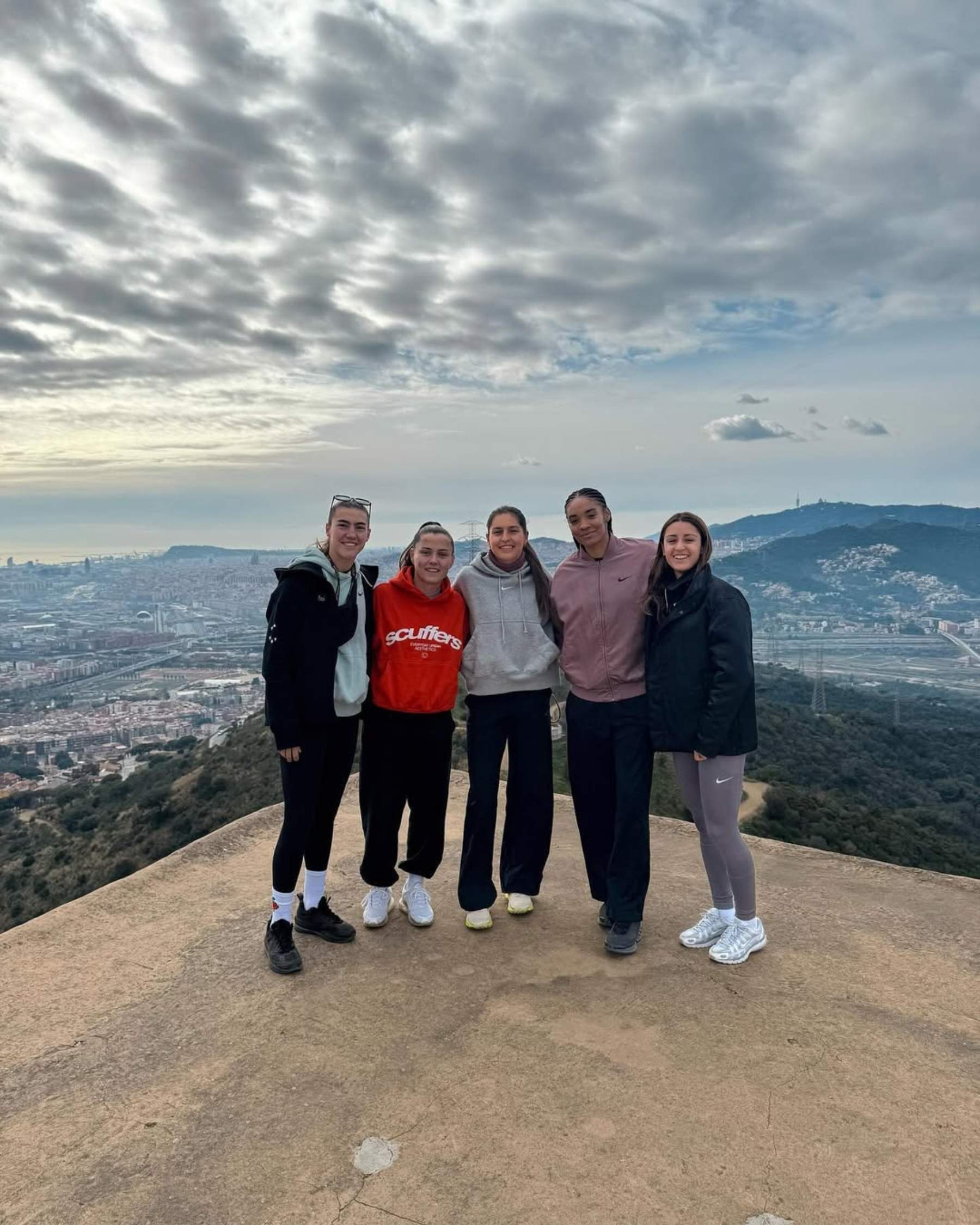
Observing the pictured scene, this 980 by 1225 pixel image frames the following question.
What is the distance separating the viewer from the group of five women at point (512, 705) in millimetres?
3271

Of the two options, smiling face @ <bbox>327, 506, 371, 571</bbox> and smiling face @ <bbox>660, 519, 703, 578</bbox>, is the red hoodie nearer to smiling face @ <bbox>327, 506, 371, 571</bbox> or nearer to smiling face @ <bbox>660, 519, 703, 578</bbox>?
smiling face @ <bbox>327, 506, 371, 571</bbox>

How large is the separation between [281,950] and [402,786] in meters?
0.87

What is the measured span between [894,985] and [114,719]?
4993 centimetres

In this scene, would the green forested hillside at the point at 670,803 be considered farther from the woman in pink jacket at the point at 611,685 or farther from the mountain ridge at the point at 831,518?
the mountain ridge at the point at 831,518

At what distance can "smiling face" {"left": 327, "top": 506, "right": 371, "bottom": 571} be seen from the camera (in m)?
3.37

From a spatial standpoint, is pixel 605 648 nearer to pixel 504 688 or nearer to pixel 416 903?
pixel 504 688

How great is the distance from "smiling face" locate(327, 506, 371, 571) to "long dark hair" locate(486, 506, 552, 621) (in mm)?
602

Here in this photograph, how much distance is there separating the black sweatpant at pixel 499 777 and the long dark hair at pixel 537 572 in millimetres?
400

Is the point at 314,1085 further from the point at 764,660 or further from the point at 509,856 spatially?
the point at 764,660

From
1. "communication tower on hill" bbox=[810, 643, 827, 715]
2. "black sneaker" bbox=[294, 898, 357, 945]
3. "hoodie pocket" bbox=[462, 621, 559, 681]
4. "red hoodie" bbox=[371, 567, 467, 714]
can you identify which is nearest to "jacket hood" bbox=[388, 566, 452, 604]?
"red hoodie" bbox=[371, 567, 467, 714]

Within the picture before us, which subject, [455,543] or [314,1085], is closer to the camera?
[314,1085]

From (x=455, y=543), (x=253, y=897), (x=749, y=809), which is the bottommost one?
(x=749, y=809)

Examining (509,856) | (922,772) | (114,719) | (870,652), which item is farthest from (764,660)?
(509,856)

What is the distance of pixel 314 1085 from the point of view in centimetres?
251
